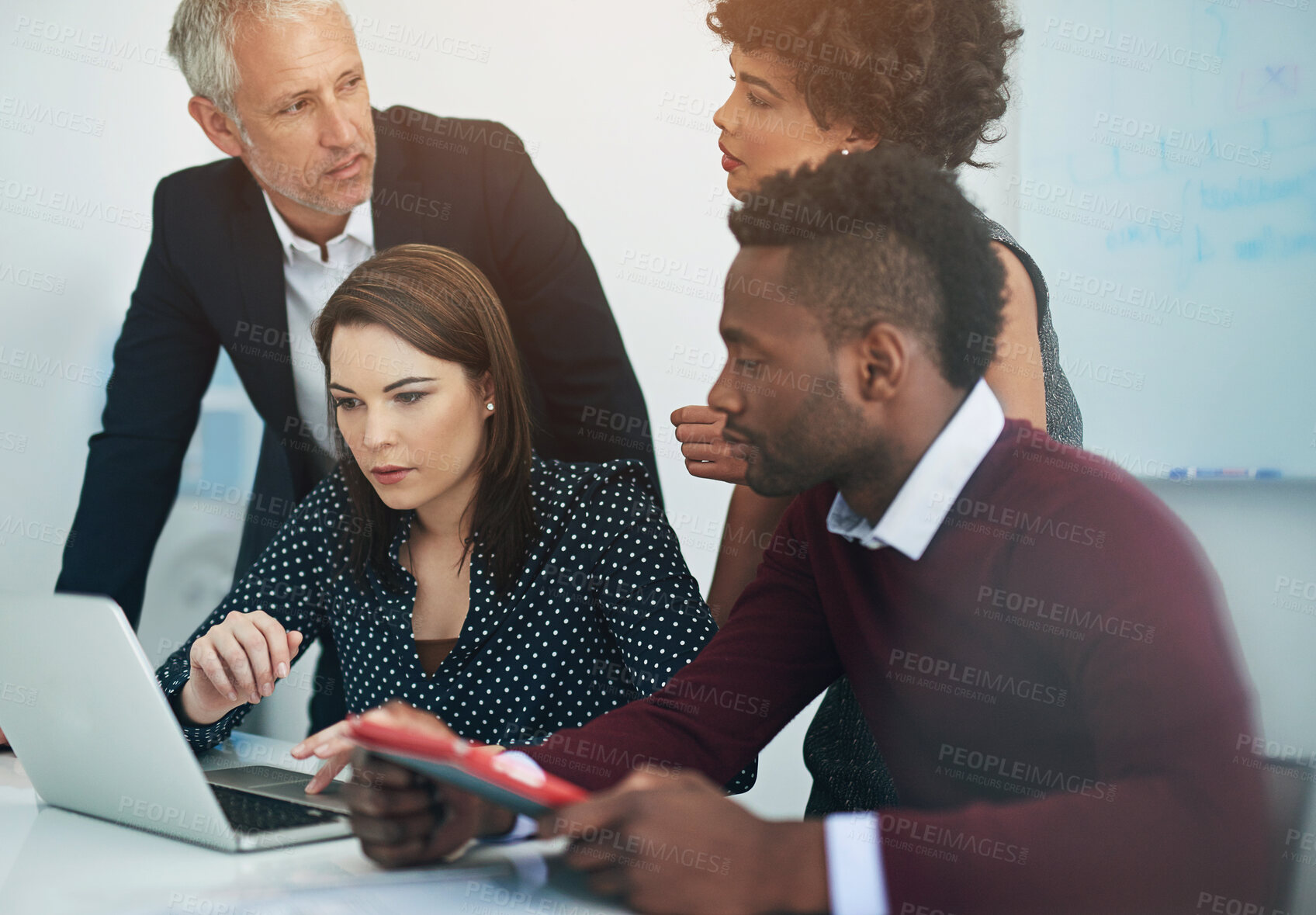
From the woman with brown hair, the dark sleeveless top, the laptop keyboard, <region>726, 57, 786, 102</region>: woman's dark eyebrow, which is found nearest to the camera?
the laptop keyboard

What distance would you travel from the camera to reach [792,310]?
0.92m

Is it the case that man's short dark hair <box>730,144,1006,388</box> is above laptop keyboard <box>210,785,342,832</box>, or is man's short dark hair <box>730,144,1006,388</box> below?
above

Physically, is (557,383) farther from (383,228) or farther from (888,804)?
(888,804)

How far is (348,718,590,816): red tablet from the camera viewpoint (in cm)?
68

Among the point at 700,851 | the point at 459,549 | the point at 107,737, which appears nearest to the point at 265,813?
the point at 107,737

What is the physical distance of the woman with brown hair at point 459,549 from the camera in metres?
1.58

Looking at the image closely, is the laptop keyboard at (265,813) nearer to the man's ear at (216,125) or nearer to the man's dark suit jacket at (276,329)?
the man's dark suit jacket at (276,329)

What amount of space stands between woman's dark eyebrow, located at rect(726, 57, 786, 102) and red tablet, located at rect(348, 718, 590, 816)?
1.06 meters

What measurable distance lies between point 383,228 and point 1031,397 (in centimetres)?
136

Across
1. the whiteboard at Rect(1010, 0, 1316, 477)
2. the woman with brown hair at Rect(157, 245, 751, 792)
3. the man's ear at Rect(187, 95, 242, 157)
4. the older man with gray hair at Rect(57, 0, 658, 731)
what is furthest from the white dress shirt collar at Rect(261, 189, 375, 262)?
the whiteboard at Rect(1010, 0, 1316, 477)

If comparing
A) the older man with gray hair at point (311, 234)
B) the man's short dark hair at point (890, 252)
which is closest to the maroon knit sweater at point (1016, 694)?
the man's short dark hair at point (890, 252)

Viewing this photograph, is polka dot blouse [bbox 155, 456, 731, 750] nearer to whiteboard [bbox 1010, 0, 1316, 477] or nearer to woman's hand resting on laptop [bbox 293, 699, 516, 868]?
woman's hand resting on laptop [bbox 293, 699, 516, 868]

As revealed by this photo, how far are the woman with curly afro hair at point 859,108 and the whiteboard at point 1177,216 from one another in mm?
376

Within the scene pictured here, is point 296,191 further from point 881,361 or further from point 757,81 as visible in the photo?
point 881,361
